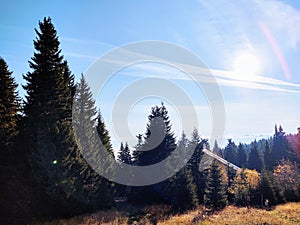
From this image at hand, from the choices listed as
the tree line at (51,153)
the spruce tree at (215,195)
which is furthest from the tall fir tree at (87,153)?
the spruce tree at (215,195)

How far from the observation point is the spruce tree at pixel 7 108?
60.1 feet

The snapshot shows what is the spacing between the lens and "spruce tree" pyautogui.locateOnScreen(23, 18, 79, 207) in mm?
18078

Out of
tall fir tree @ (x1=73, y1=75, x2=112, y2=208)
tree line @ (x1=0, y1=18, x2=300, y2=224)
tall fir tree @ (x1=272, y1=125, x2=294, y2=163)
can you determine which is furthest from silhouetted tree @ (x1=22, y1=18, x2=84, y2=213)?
tall fir tree @ (x1=272, y1=125, x2=294, y2=163)

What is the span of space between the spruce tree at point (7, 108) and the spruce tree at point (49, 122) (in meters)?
0.88

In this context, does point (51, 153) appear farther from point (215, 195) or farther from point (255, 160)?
point (255, 160)

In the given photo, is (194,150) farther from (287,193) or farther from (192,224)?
(192,224)

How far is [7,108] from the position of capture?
1912cm

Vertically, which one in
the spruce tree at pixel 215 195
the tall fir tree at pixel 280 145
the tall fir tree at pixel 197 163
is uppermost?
the tall fir tree at pixel 280 145

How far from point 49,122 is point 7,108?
332cm

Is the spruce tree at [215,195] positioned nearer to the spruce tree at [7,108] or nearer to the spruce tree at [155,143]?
the spruce tree at [155,143]

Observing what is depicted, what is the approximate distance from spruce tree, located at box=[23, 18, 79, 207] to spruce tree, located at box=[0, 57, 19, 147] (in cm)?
88

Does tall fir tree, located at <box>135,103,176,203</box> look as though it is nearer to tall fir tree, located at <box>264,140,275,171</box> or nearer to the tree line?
the tree line

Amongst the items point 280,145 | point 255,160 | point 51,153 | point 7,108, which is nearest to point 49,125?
point 51,153

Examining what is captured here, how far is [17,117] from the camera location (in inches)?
782
